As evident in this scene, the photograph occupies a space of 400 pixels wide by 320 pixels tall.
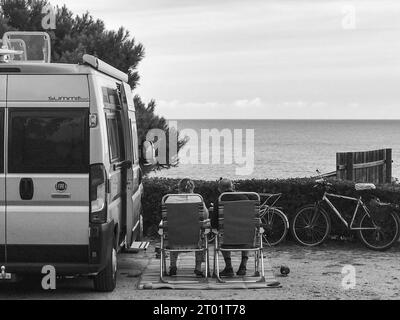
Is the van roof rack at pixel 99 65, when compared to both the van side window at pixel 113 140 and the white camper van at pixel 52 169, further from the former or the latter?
the van side window at pixel 113 140

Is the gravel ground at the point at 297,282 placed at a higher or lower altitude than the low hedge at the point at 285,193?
lower

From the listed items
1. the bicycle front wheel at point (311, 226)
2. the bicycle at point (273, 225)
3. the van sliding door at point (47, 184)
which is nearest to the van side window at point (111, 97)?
the van sliding door at point (47, 184)

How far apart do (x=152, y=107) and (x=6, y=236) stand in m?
15.8

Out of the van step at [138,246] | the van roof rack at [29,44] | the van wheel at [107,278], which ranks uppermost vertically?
the van roof rack at [29,44]

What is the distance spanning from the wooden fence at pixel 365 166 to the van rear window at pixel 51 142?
8713 millimetres

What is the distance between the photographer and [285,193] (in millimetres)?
13883

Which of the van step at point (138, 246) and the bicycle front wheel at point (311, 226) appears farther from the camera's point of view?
the bicycle front wheel at point (311, 226)

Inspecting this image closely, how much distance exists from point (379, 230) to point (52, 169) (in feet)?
20.6

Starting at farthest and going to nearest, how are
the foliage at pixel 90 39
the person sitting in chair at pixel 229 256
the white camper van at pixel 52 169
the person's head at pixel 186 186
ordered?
the foliage at pixel 90 39 < the person's head at pixel 186 186 < the person sitting in chair at pixel 229 256 < the white camper van at pixel 52 169

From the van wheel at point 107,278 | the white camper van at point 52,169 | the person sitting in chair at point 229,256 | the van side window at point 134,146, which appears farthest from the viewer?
the van side window at point 134,146

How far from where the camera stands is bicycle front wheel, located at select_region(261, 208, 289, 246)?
533 inches

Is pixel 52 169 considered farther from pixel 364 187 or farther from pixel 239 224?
pixel 364 187

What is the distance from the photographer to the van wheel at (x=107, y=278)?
9438mm

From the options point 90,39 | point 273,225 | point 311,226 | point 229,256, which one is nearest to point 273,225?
point 273,225
